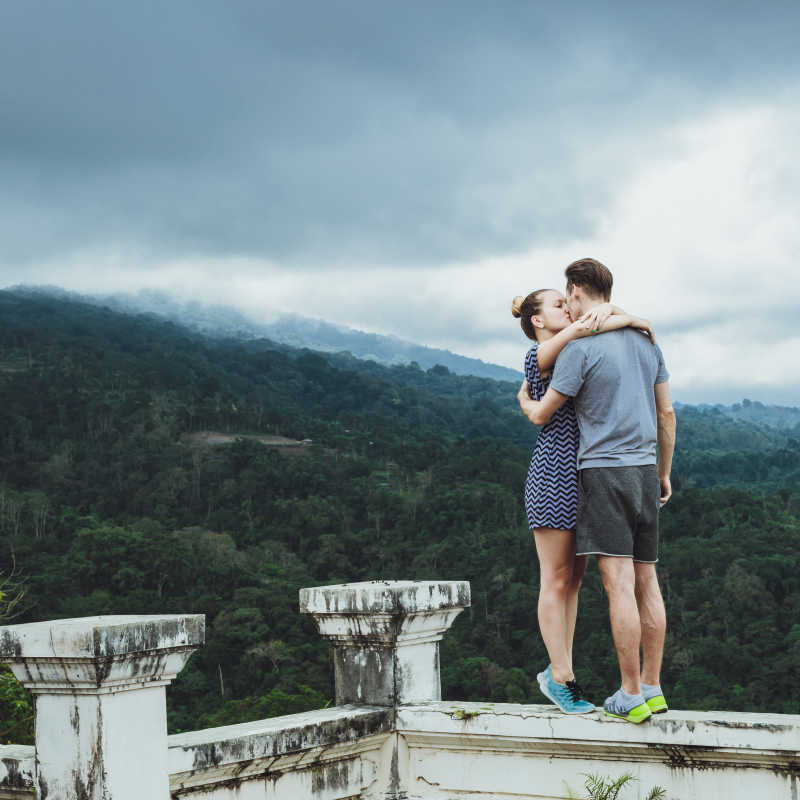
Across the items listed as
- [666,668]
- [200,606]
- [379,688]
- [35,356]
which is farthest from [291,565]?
[379,688]

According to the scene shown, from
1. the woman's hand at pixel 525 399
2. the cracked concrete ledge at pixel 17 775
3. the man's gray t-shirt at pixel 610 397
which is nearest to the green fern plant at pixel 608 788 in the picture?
the man's gray t-shirt at pixel 610 397

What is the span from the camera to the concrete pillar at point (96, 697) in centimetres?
238

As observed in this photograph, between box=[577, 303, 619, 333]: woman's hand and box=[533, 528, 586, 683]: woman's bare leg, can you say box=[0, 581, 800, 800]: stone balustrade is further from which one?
box=[577, 303, 619, 333]: woman's hand

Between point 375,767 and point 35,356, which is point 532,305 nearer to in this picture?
point 375,767

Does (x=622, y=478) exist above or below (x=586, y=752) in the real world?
above

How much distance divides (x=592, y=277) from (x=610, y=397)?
0.39m

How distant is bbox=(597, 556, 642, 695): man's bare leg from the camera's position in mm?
3072

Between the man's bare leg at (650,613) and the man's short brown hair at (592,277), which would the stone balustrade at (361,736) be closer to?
the man's bare leg at (650,613)

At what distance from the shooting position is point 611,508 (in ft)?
10.1

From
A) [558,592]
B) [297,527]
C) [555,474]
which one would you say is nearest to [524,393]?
[555,474]

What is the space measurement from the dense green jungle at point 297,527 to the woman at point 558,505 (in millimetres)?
7116

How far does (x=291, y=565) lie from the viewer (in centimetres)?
5262

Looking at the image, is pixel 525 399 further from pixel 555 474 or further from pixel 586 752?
pixel 586 752

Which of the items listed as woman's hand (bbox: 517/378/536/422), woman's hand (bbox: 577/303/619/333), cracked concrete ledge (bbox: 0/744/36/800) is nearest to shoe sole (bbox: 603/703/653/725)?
woman's hand (bbox: 517/378/536/422)
